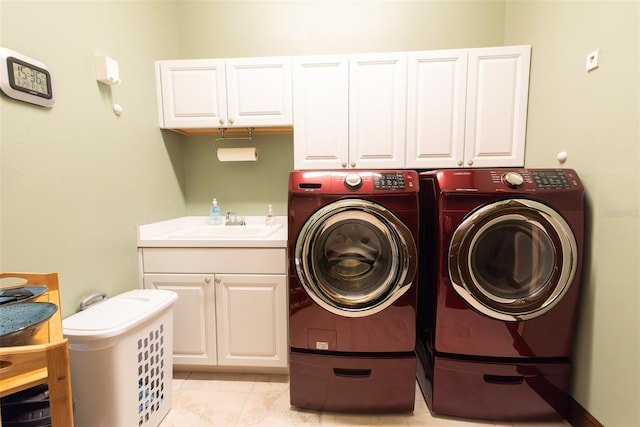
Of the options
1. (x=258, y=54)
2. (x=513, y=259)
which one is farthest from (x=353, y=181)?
(x=258, y=54)

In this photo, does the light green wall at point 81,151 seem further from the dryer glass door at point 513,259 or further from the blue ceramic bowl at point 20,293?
the dryer glass door at point 513,259

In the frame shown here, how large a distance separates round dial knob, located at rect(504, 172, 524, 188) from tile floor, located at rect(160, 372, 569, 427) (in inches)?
45.3

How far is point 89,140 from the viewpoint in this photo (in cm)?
127

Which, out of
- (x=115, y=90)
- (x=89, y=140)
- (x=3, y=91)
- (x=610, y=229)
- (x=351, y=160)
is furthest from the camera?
(x=351, y=160)

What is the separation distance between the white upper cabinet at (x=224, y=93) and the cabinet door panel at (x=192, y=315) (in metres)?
0.99

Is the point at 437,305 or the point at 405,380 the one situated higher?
the point at 437,305

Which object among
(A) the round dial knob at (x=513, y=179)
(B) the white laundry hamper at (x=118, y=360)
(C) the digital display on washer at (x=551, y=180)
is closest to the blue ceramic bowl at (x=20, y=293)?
(B) the white laundry hamper at (x=118, y=360)

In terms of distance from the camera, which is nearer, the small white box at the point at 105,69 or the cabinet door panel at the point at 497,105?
the small white box at the point at 105,69

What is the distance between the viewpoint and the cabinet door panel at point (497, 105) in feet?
5.46

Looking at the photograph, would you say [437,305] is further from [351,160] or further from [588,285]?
[351,160]

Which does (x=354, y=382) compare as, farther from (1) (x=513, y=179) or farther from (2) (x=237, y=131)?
(2) (x=237, y=131)

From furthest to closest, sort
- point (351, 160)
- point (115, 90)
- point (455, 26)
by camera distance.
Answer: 1. point (455, 26)
2. point (351, 160)
3. point (115, 90)

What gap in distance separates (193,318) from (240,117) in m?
1.27

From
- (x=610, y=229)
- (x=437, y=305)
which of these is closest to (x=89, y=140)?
(x=437, y=305)
